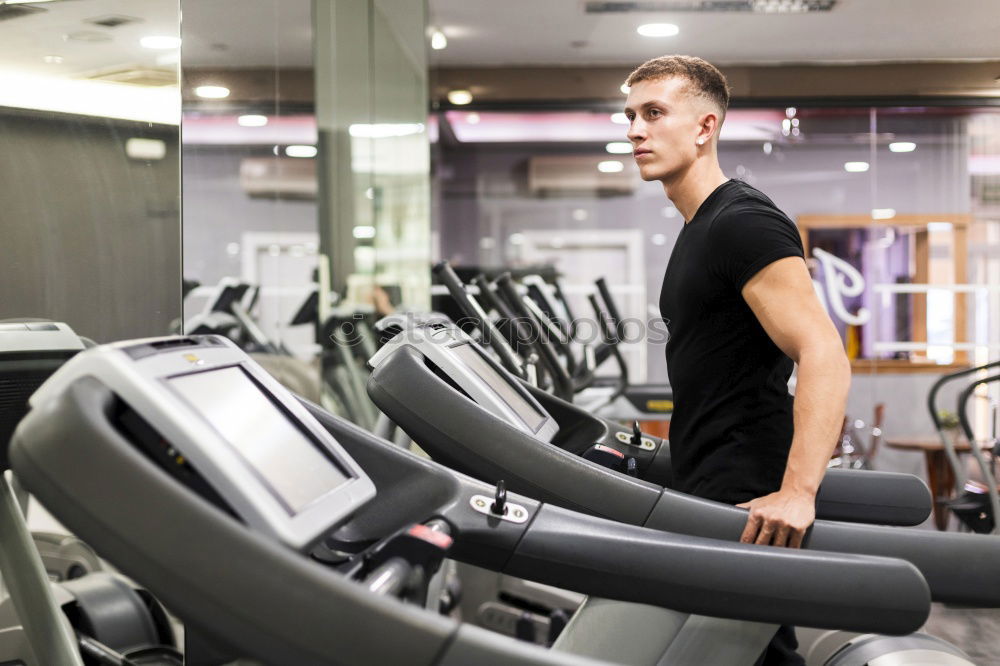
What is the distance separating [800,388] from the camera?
1.45m

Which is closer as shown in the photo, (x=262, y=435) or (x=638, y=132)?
(x=262, y=435)

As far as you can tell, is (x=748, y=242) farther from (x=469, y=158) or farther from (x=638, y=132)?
(x=469, y=158)

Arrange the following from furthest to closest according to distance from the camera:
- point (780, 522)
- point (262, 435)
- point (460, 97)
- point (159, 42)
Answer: point (460, 97)
point (159, 42)
point (780, 522)
point (262, 435)

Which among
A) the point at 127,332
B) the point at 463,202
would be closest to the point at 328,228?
the point at 127,332

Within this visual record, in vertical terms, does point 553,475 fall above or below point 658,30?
below

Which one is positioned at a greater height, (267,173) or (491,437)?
(267,173)

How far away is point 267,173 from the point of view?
3.83 m

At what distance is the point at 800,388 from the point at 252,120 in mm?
2534

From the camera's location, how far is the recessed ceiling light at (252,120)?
10.8 feet

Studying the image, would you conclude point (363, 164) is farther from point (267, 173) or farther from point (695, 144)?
point (695, 144)

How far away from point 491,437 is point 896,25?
508 centimetres

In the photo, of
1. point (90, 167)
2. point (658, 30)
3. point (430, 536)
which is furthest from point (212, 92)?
point (658, 30)

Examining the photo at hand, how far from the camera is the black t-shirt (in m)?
1.60

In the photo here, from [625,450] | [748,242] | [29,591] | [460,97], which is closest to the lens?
[748,242]
